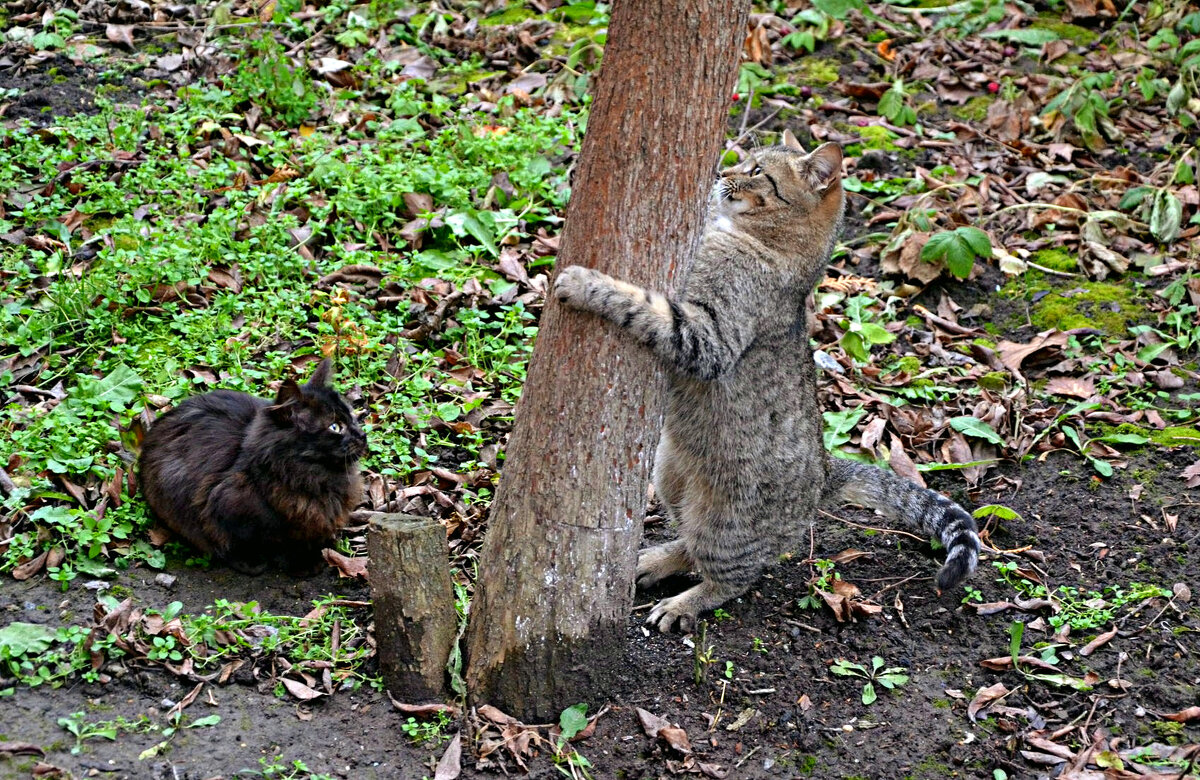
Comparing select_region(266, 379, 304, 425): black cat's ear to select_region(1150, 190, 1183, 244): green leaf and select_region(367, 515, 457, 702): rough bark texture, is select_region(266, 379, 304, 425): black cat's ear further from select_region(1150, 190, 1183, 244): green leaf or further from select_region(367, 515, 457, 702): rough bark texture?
select_region(1150, 190, 1183, 244): green leaf

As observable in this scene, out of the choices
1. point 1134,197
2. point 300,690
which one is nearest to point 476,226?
point 300,690

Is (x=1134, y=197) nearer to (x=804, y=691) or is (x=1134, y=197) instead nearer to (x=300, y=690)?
(x=804, y=691)

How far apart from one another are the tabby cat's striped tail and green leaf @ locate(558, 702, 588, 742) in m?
1.70

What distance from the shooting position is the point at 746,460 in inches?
185

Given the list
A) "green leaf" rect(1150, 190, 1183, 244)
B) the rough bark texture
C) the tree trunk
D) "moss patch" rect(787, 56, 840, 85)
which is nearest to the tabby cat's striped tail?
the tree trunk

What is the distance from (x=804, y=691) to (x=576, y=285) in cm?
194

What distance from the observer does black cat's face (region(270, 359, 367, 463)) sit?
436 centimetres

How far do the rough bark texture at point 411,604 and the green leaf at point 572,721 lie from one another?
0.48m

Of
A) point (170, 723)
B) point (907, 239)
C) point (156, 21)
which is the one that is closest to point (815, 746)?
point (170, 723)

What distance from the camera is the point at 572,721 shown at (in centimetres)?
388

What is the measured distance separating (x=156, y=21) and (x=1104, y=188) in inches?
294

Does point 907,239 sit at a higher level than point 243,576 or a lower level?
higher

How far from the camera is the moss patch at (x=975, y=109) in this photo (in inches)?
324

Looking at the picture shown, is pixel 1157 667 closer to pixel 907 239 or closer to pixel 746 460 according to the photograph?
pixel 746 460
